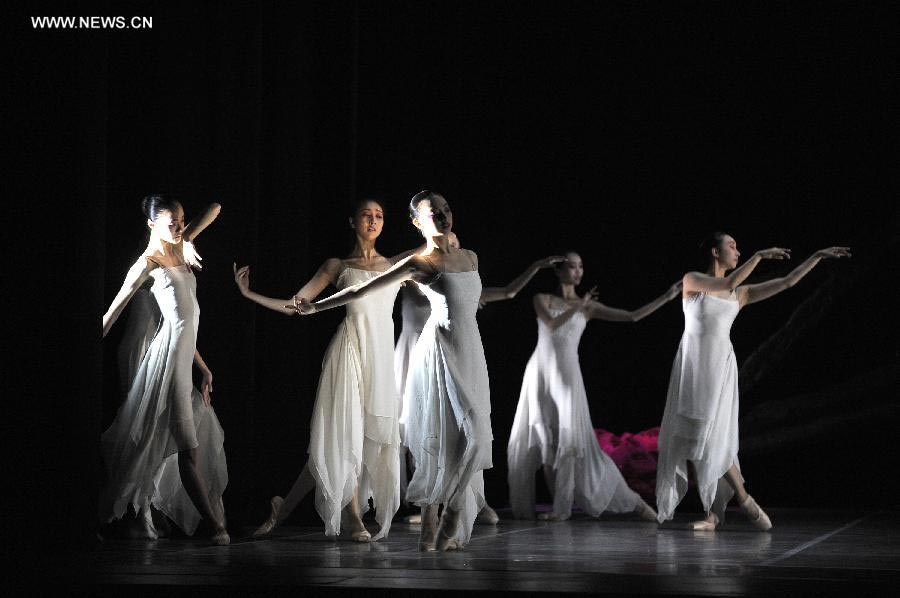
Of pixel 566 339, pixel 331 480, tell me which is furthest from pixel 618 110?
pixel 331 480

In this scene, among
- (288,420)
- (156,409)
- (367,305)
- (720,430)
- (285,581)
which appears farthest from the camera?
(288,420)

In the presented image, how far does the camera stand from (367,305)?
21.8 feet

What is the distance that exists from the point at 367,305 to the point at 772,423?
4.51 meters

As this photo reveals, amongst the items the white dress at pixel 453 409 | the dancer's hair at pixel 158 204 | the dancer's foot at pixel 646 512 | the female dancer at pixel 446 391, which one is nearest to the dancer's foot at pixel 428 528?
the female dancer at pixel 446 391

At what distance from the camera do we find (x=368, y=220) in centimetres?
666

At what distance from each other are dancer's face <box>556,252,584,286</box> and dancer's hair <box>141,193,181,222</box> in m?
3.13

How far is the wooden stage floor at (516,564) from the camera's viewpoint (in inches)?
161

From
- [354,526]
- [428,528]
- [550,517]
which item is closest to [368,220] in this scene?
[354,526]

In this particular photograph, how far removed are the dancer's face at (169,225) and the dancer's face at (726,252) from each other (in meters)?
3.07

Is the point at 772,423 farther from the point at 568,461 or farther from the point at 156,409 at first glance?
the point at 156,409

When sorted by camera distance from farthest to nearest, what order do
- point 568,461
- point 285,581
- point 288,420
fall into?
point 568,461, point 288,420, point 285,581

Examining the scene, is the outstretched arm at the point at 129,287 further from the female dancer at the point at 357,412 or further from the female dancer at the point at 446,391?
the female dancer at the point at 446,391

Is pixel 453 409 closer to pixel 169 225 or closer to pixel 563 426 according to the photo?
pixel 169 225

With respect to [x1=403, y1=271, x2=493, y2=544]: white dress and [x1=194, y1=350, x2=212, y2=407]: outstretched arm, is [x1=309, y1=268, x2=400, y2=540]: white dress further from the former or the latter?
[x1=403, y1=271, x2=493, y2=544]: white dress
